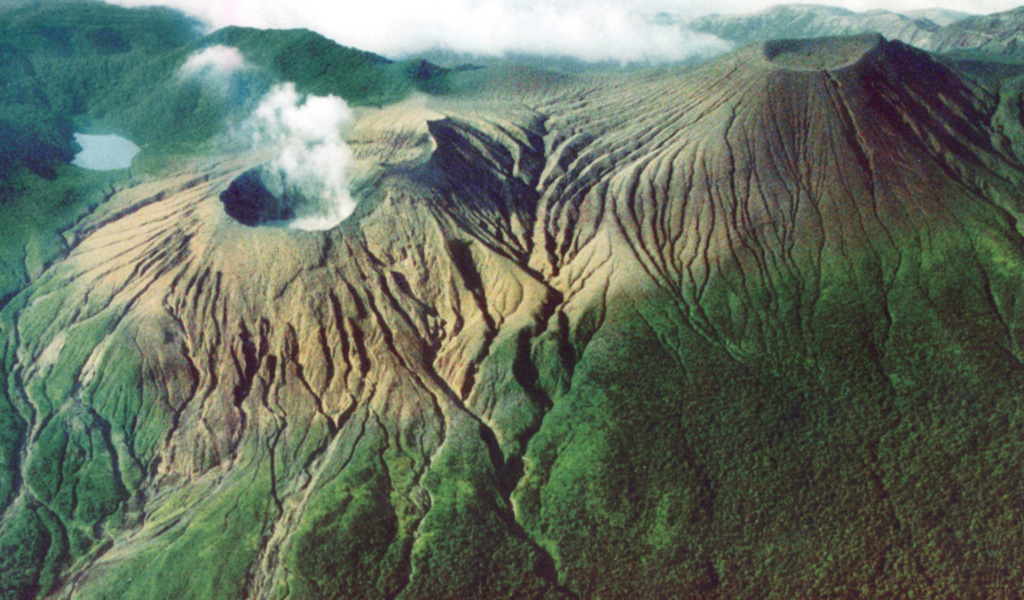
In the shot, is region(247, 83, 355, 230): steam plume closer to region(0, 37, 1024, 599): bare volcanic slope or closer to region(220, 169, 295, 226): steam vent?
region(220, 169, 295, 226): steam vent

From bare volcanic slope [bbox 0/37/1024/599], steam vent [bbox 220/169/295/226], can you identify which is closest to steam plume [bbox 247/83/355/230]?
steam vent [bbox 220/169/295/226]

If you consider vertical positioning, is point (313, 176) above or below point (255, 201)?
above

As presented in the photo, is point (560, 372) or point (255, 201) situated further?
point (255, 201)

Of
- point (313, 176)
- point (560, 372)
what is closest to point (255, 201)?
point (313, 176)

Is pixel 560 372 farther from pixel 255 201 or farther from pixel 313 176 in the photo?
pixel 255 201

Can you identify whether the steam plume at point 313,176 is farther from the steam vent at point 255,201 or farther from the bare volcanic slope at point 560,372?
the bare volcanic slope at point 560,372

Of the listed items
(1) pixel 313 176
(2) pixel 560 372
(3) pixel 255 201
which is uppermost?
(1) pixel 313 176

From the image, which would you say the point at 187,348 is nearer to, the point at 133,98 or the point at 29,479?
the point at 29,479

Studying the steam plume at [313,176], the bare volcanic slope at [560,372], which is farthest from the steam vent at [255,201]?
the bare volcanic slope at [560,372]

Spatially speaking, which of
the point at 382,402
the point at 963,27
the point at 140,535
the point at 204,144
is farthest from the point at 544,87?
the point at 963,27
